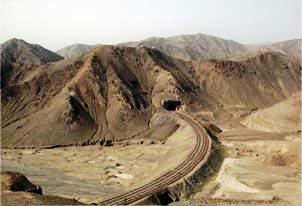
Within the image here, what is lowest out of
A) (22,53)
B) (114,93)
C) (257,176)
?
(257,176)

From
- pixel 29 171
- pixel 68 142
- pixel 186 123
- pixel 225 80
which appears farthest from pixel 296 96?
pixel 29 171

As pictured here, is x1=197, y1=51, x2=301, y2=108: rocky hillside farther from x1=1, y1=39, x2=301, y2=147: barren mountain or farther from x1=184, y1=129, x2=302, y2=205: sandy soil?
x1=184, y1=129, x2=302, y2=205: sandy soil

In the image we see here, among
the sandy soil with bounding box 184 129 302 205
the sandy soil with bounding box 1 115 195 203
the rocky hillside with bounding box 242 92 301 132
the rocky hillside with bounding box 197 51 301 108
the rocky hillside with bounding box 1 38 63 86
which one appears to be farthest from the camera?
the rocky hillside with bounding box 1 38 63 86

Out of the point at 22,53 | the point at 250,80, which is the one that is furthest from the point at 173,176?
the point at 22,53

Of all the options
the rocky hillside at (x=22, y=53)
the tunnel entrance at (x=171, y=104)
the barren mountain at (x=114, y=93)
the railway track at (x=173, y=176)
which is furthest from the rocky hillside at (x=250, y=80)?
the rocky hillside at (x=22, y=53)

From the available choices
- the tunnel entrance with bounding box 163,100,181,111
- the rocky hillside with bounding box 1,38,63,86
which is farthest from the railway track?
the rocky hillside with bounding box 1,38,63,86

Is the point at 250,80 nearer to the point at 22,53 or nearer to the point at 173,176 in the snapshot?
the point at 173,176

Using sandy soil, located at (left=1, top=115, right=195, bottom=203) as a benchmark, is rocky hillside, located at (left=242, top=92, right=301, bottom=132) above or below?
above
